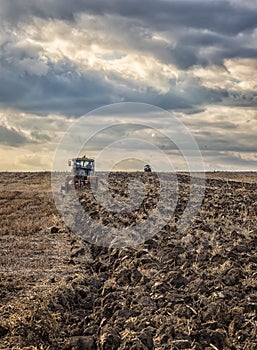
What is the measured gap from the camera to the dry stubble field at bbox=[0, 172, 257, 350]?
687 cm

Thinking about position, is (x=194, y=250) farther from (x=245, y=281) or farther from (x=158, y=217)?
(x=158, y=217)

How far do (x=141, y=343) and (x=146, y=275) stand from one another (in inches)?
139

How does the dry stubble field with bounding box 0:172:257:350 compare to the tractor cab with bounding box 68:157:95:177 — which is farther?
the tractor cab with bounding box 68:157:95:177

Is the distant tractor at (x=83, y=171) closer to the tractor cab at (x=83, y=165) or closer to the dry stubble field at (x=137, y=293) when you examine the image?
the tractor cab at (x=83, y=165)

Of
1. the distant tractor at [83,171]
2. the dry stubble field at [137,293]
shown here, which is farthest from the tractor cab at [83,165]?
the dry stubble field at [137,293]

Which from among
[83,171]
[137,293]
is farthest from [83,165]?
[137,293]

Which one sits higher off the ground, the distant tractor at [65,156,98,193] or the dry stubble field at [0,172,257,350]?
the distant tractor at [65,156,98,193]

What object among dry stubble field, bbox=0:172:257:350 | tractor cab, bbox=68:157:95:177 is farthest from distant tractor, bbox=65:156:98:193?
dry stubble field, bbox=0:172:257:350

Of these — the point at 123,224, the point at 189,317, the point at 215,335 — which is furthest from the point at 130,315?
the point at 123,224

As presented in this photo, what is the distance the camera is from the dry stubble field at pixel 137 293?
687 centimetres

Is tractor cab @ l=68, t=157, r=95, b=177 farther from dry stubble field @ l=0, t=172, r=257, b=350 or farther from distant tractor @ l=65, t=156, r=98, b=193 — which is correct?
dry stubble field @ l=0, t=172, r=257, b=350

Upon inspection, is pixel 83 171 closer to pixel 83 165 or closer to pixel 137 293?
pixel 83 165

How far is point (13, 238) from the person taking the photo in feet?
55.5

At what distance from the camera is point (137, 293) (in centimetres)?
869
